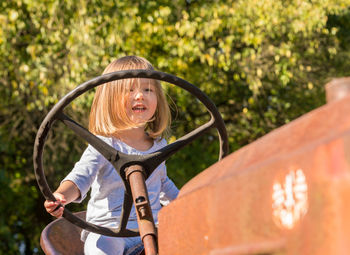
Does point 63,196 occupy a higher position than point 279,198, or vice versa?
point 63,196

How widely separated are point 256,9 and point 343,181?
5301 mm

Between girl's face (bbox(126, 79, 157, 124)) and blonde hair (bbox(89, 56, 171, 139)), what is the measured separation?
0.05 ft

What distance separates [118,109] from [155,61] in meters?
3.92

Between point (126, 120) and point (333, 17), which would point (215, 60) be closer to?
point (333, 17)

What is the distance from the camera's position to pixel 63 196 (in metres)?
1.62

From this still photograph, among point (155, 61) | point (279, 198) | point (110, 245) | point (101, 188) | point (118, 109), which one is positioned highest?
point (155, 61)

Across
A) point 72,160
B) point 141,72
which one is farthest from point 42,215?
point 141,72

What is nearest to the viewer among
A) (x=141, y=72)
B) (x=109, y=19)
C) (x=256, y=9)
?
(x=141, y=72)

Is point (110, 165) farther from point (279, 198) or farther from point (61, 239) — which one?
point (279, 198)

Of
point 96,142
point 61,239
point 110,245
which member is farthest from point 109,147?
point 61,239

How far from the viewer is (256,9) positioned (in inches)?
223

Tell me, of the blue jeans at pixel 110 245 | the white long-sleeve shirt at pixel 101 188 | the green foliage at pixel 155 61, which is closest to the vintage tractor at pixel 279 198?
the blue jeans at pixel 110 245

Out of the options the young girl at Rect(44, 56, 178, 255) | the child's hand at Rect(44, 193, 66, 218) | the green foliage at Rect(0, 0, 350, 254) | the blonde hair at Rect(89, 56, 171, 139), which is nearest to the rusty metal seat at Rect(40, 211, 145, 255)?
the young girl at Rect(44, 56, 178, 255)

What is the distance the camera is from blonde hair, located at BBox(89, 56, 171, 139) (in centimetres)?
183
